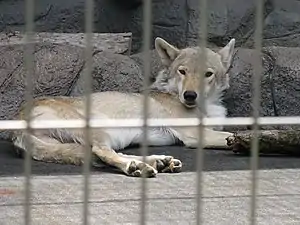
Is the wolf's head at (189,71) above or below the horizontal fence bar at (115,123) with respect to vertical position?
above

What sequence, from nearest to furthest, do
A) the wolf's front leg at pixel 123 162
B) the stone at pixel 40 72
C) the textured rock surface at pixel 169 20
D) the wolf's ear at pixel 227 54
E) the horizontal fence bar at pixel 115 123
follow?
the horizontal fence bar at pixel 115 123 → the wolf's front leg at pixel 123 162 → the stone at pixel 40 72 → the wolf's ear at pixel 227 54 → the textured rock surface at pixel 169 20

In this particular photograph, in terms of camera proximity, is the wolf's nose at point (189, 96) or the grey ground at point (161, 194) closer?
the grey ground at point (161, 194)

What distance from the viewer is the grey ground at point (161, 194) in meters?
2.99

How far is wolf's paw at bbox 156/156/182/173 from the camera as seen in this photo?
4.00 m

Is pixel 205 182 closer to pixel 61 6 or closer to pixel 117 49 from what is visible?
pixel 117 49

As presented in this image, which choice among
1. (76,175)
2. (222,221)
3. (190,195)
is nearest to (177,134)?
(76,175)

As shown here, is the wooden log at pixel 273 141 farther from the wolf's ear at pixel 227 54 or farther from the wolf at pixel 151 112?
the wolf's ear at pixel 227 54

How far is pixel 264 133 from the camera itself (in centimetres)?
441

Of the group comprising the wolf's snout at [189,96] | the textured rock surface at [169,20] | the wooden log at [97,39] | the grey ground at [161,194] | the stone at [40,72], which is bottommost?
the grey ground at [161,194]

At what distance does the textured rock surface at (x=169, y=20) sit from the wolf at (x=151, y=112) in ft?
2.45

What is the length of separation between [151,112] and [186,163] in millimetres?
811

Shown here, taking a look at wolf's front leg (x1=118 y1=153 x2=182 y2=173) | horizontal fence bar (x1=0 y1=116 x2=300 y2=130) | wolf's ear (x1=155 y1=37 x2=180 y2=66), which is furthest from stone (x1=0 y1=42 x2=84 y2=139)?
horizontal fence bar (x1=0 y1=116 x2=300 y2=130)

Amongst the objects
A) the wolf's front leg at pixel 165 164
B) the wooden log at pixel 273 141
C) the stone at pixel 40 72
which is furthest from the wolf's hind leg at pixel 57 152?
the wooden log at pixel 273 141

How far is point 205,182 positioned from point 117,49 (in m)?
2.12
